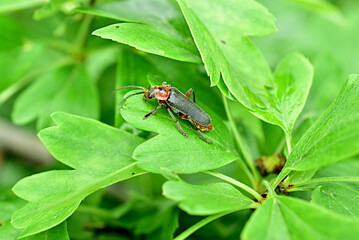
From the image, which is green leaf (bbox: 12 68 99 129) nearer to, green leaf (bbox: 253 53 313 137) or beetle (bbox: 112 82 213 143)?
beetle (bbox: 112 82 213 143)

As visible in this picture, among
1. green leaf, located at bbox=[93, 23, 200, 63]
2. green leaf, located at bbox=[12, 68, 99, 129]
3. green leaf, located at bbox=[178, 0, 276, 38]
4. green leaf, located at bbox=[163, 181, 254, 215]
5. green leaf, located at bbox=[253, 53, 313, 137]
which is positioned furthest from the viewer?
green leaf, located at bbox=[12, 68, 99, 129]

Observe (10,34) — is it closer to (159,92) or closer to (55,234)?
(159,92)

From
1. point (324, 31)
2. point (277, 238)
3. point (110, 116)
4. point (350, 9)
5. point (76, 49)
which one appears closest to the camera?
point (277, 238)

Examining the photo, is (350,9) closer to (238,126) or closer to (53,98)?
(238,126)

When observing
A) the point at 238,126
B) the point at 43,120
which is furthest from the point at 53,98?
the point at 238,126

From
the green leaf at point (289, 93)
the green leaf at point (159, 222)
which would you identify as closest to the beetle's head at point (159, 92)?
the green leaf at point (289, 93)

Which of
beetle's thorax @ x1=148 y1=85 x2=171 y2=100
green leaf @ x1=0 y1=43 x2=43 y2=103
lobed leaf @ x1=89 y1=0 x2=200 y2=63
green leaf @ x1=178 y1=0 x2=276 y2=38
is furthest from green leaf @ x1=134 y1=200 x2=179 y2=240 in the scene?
green leaf @ x1=0 y1=43 x2=43 y2=103
